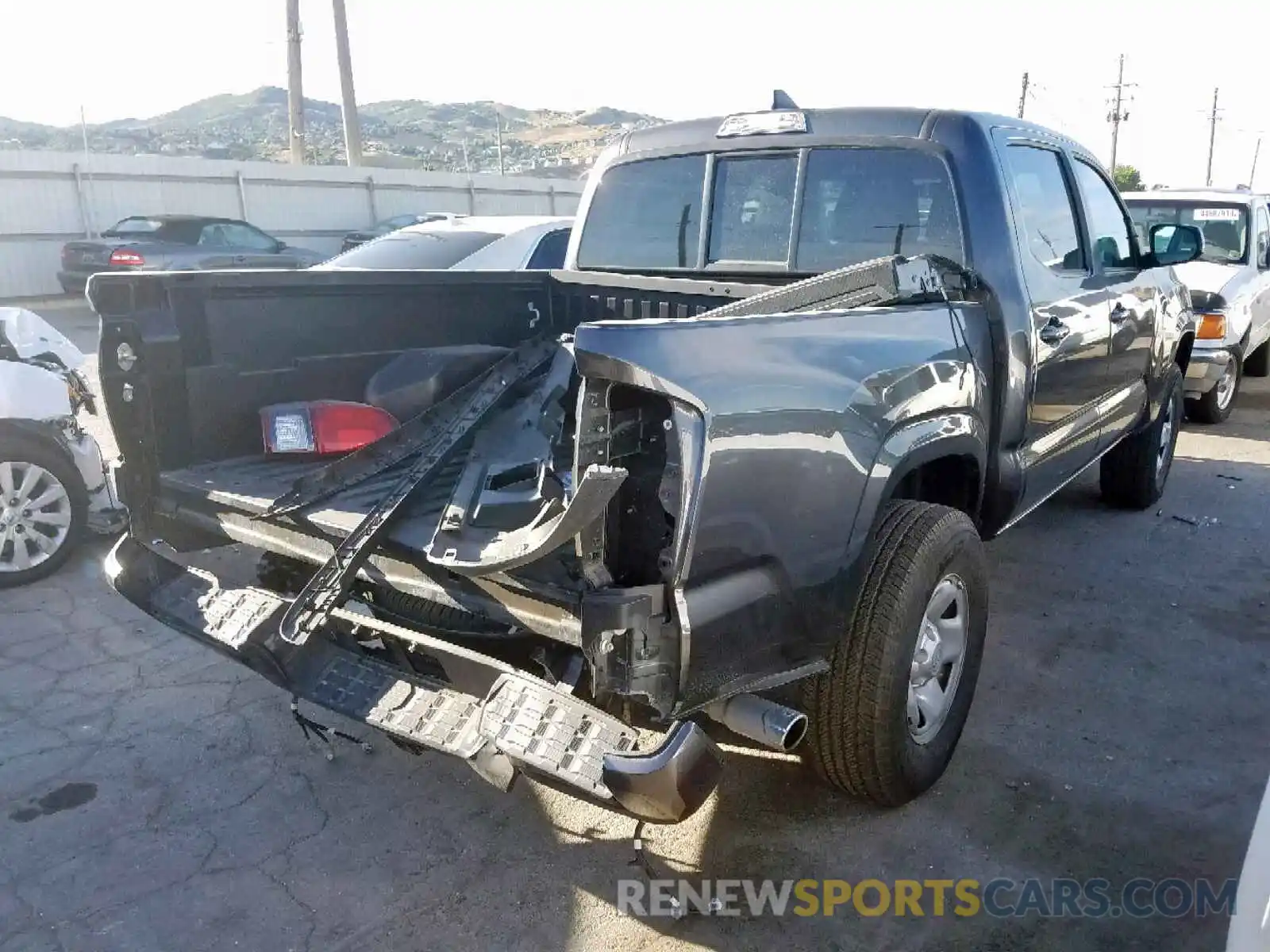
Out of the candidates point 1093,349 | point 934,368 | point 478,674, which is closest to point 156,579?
point 478,674

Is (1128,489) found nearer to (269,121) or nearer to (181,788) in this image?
(181,788)

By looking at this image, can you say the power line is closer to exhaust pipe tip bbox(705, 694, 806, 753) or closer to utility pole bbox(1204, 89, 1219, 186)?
utility pole bbox(1204, 89, 1219, 186)

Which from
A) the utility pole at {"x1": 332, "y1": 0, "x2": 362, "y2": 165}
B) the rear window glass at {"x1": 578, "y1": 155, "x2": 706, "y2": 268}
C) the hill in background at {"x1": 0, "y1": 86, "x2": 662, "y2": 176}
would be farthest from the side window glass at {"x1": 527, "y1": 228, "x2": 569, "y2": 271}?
the hill in background at {"x1": 0, "y1": 86, "x2": 662, "y2": 176}

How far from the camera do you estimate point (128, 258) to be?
15508mm

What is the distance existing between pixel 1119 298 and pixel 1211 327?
4.43 m

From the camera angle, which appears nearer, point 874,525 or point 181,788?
point 874,525

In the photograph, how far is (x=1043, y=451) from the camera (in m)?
4.13

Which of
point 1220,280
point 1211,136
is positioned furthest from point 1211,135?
point 1220,280

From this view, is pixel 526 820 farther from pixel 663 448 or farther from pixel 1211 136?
pixel 1211 136

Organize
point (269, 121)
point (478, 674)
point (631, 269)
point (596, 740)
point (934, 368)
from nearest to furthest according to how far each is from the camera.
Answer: point (596, 740)
point (478, 674)
point (934, 368)
point (631, 269)
point (269, 121)

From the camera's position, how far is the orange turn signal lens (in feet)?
27.1

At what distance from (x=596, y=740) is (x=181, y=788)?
1.77 m

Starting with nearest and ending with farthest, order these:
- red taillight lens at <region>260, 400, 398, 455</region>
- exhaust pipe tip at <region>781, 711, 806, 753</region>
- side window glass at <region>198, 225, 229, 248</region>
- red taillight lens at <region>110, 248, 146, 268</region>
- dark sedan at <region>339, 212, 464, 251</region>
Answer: exhaust pipe tip at <region>781, 711, 806, 753</region>
red taillight lens at <region>260, 400, 398, 455</region>
red taillight lens at <region>110, 248, 146, 268</region>
side window glass at <region>198, 225, 229, 248</region>
dark sedan at <region>339, 212, 464, 251</region>

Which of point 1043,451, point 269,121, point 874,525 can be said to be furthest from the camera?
point 269,121
